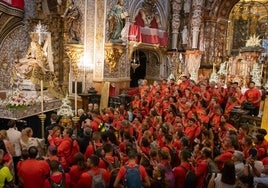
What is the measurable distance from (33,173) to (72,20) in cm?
1052

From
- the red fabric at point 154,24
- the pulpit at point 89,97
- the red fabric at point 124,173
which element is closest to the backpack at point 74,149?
the red fabric at point 124,173

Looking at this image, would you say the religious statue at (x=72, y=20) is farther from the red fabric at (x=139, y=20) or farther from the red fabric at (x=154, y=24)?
the red fabric at (x=154, y=24)

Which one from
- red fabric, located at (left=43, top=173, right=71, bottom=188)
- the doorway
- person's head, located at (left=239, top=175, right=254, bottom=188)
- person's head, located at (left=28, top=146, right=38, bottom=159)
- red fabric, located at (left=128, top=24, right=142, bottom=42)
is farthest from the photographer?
the doorway

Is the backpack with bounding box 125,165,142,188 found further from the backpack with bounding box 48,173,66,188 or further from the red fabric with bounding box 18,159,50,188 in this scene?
the red fabric with bounding box 18,159,50,188

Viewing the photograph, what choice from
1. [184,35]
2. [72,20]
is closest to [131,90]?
[72,20]

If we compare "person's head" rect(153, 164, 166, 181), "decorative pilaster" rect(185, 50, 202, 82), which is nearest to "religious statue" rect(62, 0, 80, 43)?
"decorative pilaster" rect(185, 50, 202, 82)

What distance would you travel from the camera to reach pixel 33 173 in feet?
14.1

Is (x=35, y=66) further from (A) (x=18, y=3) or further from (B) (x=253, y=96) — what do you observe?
(B) (x=253, y=96)

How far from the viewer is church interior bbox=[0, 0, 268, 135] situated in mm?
12250

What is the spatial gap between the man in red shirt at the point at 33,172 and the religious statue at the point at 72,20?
9.88 m

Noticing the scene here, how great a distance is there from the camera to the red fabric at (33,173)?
169 inches

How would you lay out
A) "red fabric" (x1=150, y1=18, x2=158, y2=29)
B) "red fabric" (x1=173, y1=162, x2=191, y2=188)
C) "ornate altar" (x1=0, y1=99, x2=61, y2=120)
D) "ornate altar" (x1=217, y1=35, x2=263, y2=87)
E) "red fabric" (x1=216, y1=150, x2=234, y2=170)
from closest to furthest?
1. "red fabric" (x1=173, y1=162, x2=191, y2=188)
2. "red fabric" (x1=216, y1=150, x2=234, y2=170)
3. "ornate altar" (x1=0, y1=99, x2=61, y2=120)
4. "ornate altar" (x1=217, y1=35, x2=263, y2=87)
5. "red fabric" (x1=150, y1=18, x2=158, y2=29)

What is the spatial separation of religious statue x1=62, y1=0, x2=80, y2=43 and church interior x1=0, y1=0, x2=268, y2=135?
0.14 ft

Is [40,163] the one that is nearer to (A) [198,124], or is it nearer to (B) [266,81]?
(A) [198,124]
